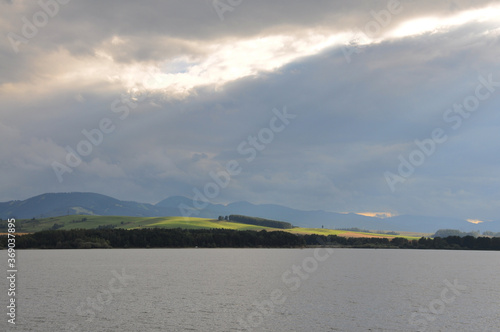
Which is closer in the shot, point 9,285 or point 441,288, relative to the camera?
point 9,285

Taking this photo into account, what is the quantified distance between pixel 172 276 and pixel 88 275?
79.5 ft

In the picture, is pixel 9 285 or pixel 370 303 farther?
pixel 9 285

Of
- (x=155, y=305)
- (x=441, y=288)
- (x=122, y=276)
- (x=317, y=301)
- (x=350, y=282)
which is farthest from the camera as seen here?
(x=122, y=276)

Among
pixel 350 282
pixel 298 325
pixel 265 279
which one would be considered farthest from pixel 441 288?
pixel 298 325

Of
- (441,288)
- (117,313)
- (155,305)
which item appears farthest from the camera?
(441,288)

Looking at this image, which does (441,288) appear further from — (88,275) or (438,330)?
(88,275)

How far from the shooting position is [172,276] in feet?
429

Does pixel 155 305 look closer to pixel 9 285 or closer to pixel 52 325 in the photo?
pixel 52 325

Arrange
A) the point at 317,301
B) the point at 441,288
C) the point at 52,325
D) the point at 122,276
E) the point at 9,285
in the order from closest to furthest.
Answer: the point at 52,325 → the point at 317,301 → the point at 9,285 → the point at 441,288 → the point at 122,276

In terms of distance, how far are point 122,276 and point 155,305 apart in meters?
53.7

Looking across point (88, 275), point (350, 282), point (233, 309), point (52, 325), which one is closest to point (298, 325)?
point (233, 309)

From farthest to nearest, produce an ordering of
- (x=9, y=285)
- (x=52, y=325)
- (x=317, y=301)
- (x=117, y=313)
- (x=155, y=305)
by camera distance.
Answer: (x=9, y=285) < (x=317, y=301) < (x=155, y=305) < (x=117, y=313) < (x=52, y=325)

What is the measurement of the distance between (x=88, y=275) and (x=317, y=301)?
7488cm

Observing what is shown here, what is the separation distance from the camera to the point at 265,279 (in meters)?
127
